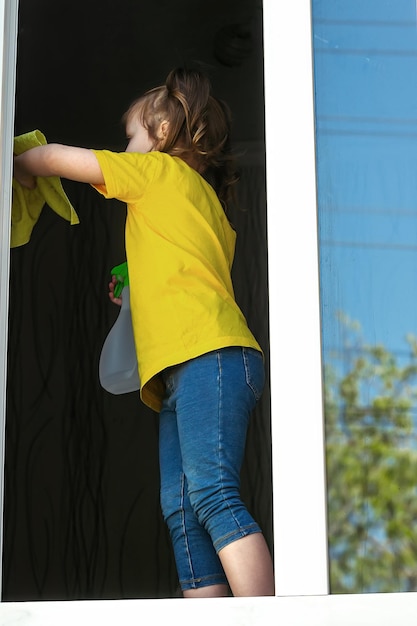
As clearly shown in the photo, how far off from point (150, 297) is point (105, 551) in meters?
1.39

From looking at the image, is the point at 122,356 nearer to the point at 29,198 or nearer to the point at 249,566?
the point at 29,198

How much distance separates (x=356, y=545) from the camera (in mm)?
1605

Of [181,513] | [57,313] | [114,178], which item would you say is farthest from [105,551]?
[114,178]

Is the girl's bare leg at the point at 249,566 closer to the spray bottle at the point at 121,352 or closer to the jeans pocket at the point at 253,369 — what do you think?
the jeans pocket at the point at 253,369

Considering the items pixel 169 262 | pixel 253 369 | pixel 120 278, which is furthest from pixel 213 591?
pixel 120 278

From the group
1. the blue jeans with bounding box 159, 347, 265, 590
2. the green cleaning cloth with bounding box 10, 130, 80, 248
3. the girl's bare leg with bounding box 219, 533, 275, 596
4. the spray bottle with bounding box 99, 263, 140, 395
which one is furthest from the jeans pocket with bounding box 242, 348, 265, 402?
the green cleaning cloth with bounding box 10, 130, 80, 248

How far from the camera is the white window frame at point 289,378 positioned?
1.56 m

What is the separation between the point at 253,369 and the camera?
2.01 m

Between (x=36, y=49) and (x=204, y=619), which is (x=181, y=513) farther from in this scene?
(x=36, y=49)

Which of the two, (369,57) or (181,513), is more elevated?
(369,57)

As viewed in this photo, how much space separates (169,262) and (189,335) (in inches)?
7.1

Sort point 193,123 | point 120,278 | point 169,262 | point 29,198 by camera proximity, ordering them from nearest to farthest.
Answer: point 169,262
point 29,198
point 193,123
point 120,278

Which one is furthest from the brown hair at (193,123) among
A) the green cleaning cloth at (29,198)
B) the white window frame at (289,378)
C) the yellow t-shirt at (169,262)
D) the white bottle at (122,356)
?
the white window frame at (289,378)

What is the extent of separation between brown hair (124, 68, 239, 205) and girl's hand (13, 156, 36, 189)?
12.2 inches
